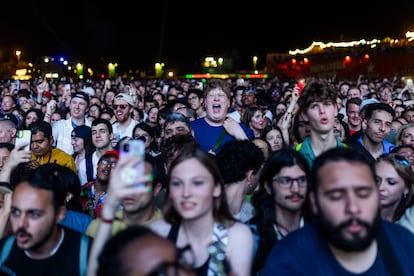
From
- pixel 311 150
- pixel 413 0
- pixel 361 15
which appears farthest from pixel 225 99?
pixel 361 15

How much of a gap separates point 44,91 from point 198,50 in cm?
6588

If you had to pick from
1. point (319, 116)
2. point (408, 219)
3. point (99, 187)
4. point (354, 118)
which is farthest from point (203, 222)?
point (354, 118)

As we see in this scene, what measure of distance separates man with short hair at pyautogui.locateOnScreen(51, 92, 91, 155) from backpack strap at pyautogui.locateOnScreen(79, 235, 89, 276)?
4744 millimetres

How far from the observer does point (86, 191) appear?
5.94 m

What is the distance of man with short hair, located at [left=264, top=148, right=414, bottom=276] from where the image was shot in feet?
9.27

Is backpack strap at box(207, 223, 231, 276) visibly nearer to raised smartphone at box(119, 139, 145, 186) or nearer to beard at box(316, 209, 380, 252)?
beard at box(316, 209, 380, 252)

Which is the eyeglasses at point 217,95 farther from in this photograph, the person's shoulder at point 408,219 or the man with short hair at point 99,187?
the person's shoulder at point 408,219

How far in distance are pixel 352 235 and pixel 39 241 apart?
1.83m

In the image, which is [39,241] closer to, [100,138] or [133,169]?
[133,169]

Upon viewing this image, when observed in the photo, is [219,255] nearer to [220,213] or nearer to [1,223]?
[220,213]

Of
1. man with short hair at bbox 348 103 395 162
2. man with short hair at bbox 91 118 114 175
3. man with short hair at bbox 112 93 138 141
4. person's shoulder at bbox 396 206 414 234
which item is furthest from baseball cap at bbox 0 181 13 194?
man with short hair at bbox 112 93 138 141

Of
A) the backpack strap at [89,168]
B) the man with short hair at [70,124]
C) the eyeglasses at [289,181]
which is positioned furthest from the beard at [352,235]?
the man with short hair at [70,124]

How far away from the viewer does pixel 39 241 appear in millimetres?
3326

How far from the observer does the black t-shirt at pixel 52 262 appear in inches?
133
